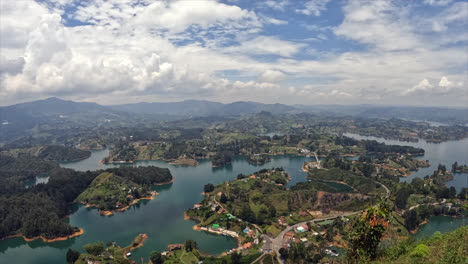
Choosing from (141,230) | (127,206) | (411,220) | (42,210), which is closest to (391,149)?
(411,220)

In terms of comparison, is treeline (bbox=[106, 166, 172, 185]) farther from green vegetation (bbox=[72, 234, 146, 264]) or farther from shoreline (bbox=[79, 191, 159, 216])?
green vegetation (bbox=[72, 234, 146, 264])

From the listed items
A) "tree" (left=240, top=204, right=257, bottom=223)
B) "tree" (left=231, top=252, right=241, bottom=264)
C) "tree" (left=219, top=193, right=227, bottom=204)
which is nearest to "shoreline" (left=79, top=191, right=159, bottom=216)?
"tree" (left=219, top=193, right=227, bottom=204)

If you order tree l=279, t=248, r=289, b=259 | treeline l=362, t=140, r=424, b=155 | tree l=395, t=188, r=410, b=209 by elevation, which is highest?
treeline l=362, t=140, r=424, b=155

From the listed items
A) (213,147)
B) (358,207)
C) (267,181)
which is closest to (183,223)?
(267,181)

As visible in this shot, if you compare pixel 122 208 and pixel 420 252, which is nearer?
pixel 420 252

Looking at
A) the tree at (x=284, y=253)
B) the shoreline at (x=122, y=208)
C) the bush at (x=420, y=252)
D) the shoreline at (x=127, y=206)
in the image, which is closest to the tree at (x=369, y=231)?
the bush at (x=420, y=252)

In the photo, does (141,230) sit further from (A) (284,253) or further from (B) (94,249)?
(A) (284,253)

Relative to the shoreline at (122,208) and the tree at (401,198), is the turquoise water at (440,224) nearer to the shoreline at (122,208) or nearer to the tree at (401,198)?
the tree at (401,198)

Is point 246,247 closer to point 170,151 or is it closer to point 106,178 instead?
point 106,178
